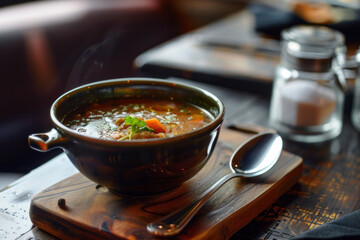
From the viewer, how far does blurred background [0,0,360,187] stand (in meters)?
2.38

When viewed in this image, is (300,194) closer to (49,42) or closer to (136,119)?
(136,119)

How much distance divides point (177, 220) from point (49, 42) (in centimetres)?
211

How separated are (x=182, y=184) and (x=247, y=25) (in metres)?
1.96

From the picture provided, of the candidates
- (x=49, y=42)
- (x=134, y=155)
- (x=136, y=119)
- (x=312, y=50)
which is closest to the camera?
(x=134, y=155)

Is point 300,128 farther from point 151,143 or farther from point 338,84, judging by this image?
point 151,143

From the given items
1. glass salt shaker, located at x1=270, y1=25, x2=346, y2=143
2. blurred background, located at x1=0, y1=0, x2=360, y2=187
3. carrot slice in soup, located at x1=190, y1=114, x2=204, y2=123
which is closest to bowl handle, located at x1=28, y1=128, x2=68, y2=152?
carrot slice in soup, located at x1=190, y1=114, x2=204, y2=123

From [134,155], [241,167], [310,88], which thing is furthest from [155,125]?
[310,88]

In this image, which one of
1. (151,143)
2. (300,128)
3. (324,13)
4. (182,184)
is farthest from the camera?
(324,13)

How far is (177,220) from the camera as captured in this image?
2.91 feet

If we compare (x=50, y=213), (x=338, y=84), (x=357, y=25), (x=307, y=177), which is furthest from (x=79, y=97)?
(x=357, y=25)

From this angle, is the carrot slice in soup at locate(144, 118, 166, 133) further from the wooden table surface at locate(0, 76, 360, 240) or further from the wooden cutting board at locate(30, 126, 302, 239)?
the wooden table surface at locate(0, 76, 360, 240)

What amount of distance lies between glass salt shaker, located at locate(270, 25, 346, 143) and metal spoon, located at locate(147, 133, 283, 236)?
28cm

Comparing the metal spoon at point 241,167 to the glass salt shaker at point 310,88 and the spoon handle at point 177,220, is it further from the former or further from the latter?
the glass salt shaker at point 310,88

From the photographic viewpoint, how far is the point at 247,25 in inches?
111
